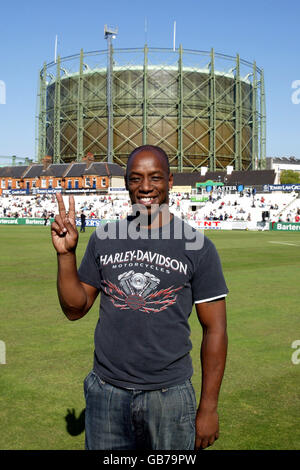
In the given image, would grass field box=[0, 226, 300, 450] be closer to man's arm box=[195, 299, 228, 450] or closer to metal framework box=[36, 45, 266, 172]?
man's arm box=[195, 299, 228, 450]

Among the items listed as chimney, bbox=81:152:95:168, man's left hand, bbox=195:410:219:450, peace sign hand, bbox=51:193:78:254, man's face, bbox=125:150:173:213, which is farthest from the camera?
chimney, bbox=81:152:95:168

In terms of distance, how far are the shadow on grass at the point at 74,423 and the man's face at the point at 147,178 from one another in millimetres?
3007

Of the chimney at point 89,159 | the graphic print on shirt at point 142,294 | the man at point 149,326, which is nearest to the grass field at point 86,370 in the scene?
the man at point 149,326

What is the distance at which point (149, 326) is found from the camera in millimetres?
2838

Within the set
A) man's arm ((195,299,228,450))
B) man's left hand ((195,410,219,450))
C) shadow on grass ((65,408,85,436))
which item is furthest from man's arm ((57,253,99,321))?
shadow on grass ((65,408,85,436))

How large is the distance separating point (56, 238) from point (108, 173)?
8655 cm

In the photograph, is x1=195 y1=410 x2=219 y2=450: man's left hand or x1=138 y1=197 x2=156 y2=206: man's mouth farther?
x1=138 y1=197 x2=156 y2=206: man's mouth

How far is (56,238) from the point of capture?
302cm

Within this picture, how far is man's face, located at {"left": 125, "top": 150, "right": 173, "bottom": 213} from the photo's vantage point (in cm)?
311

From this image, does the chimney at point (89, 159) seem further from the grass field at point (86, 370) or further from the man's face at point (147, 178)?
the man's face at point (147, 178)

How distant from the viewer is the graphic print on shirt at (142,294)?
9.36 ft

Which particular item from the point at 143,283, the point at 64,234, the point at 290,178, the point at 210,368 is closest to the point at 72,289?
the point at 64,234

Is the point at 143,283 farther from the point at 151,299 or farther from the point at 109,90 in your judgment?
the point at 109,90

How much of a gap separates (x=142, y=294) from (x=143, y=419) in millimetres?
722
